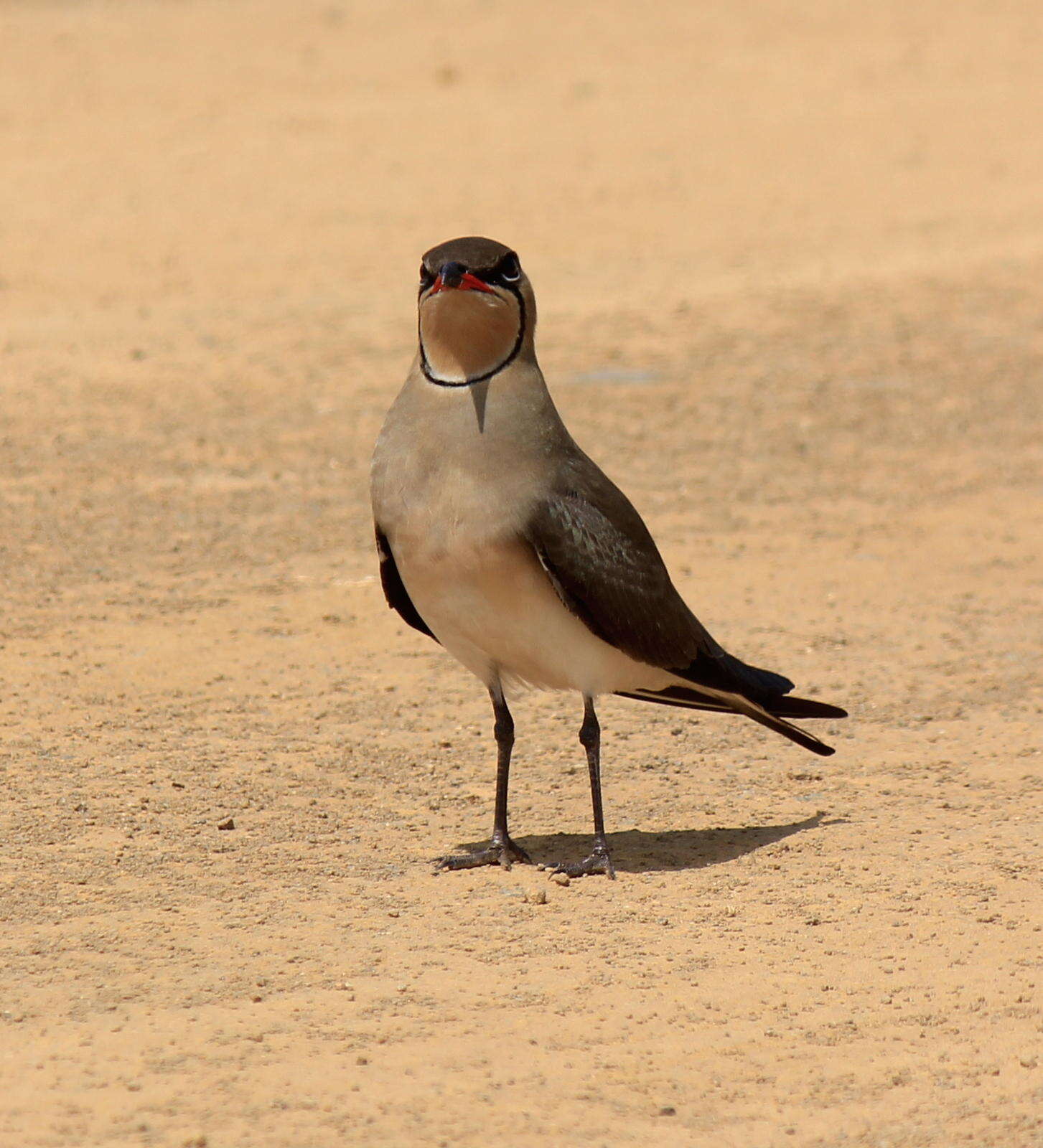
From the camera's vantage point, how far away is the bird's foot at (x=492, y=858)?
5652mm

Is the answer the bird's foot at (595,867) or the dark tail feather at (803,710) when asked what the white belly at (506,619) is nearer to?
the bird's foot at (595,867)

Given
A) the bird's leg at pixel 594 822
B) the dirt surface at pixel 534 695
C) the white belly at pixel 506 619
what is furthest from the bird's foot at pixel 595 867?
the white belly at pixel 506 619

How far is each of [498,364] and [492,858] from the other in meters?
1.42

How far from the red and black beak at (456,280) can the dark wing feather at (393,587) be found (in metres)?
0.70

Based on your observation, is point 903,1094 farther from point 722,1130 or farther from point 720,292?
point 720,292

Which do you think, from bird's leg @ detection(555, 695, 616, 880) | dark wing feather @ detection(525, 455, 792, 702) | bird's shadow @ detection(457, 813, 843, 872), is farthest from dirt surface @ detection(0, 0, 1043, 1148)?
dark wing feather @ detection(525, 455, 792, 702)

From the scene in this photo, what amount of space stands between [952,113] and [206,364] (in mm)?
9468

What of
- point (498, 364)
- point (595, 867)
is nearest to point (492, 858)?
point (595, 867)

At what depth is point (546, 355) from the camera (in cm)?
1202

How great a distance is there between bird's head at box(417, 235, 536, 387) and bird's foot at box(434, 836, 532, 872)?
4.40ft

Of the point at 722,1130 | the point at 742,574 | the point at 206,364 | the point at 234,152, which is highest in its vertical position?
the point at 234,152

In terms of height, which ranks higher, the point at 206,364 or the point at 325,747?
the point at 206,364

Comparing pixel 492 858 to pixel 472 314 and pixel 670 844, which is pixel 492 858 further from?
pixel 472 314

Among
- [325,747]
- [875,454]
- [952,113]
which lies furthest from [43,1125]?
[952,113]
